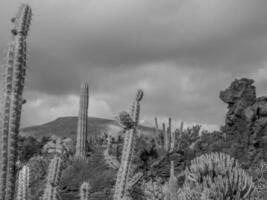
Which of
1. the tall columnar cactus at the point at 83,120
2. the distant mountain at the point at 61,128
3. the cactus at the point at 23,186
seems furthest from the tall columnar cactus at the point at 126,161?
the distant mountain at the point at 61,128

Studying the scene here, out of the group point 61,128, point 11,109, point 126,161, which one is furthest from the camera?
point 61,128

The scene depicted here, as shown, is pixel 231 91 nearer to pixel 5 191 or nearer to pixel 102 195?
pixel 102 195

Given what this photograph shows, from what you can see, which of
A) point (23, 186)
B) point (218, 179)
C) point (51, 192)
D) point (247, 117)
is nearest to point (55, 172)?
point (51, 192)

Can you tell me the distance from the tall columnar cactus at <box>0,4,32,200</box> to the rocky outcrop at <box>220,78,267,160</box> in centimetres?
2320

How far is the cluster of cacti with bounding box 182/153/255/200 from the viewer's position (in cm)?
451

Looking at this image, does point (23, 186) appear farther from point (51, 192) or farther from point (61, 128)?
point (61, 128)

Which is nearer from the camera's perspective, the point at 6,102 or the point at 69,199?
the point at 6,102

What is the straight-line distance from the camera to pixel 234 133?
32.1 metres

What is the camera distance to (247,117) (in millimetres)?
32125

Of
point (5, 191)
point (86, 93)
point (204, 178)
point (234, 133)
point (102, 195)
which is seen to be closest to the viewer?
point (204, 178)

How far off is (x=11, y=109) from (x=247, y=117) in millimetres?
28592

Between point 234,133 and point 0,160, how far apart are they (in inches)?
1118

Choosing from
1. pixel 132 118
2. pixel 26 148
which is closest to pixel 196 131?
pixel 26 148

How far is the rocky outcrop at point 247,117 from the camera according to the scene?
2958 cm
